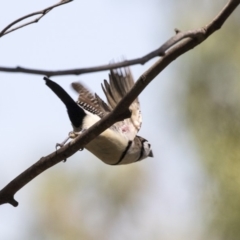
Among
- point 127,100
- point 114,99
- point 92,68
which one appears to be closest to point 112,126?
point 114,99

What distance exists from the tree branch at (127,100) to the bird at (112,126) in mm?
Answer: 697

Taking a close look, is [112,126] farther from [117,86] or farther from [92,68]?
[92,68]

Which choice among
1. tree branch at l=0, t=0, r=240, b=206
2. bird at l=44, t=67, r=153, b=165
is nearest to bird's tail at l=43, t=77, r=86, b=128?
bird at l=44, t=67, r=153, b=165

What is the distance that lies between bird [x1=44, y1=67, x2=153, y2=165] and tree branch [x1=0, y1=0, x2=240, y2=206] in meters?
0.70

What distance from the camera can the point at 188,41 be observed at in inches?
54.7

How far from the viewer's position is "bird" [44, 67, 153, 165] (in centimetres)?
257

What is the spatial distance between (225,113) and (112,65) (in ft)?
11.1

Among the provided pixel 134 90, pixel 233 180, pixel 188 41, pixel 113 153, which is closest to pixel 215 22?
pixel 188 41

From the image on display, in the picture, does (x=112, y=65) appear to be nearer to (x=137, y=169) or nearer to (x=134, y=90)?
(x=134, y=90)

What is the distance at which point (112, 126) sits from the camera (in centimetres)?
274

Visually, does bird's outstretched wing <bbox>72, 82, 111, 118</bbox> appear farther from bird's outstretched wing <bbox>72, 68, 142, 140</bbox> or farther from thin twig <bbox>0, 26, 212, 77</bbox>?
thin twig <bbox>0, 26, 212, 77</bbox>

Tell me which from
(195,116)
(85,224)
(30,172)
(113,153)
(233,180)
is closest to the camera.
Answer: (30,172)

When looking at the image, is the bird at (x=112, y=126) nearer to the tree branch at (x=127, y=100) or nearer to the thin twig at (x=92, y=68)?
the tree branch at (x=127, y=100)

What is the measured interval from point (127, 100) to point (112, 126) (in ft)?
3.99
